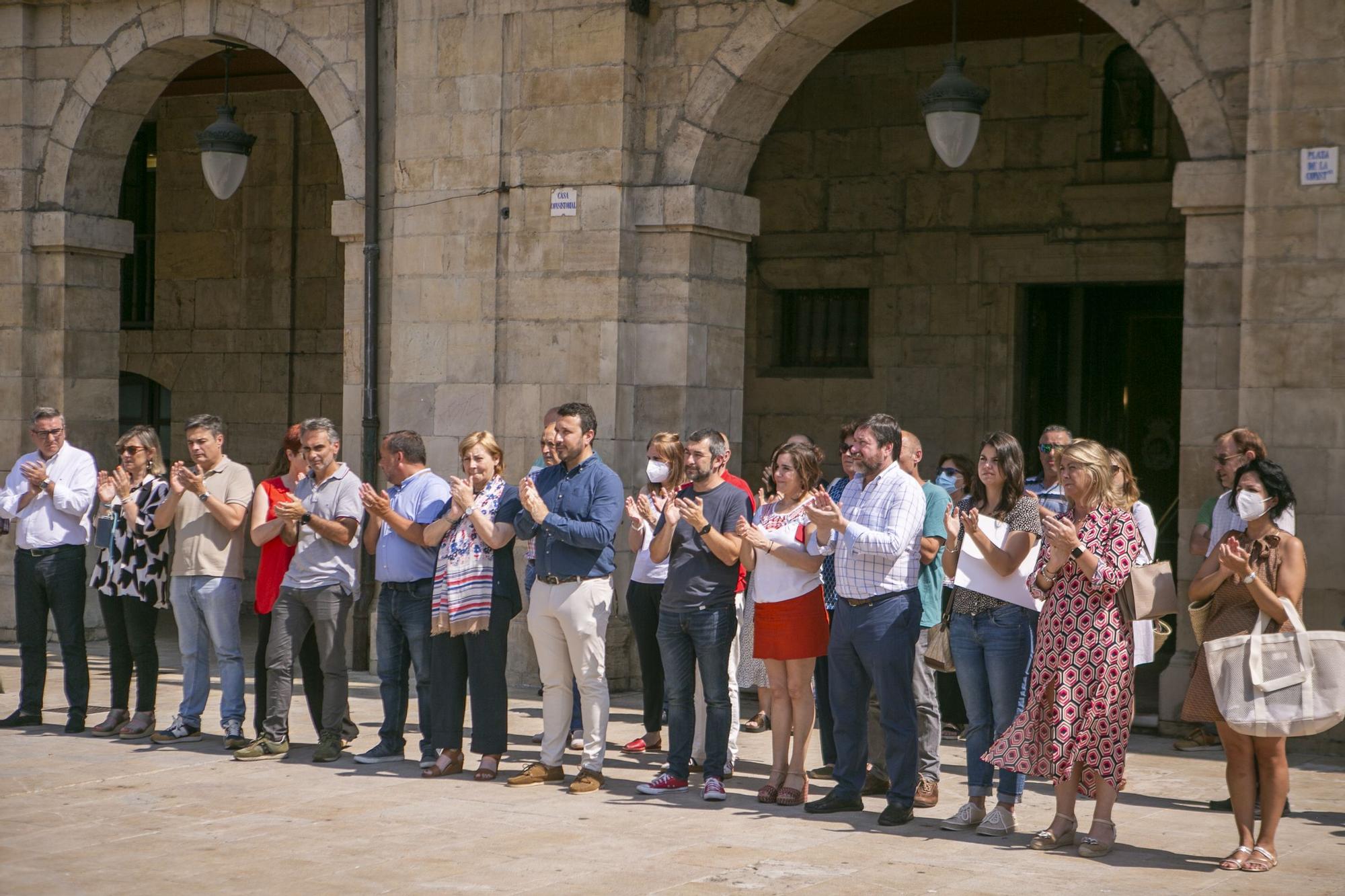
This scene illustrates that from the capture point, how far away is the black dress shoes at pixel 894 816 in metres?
7.42

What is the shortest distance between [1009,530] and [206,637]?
4473 millimetres

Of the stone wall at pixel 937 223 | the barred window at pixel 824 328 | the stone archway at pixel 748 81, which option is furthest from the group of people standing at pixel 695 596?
the barred window at pixel 824 328

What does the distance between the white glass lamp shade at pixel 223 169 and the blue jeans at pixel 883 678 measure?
671 centimetres

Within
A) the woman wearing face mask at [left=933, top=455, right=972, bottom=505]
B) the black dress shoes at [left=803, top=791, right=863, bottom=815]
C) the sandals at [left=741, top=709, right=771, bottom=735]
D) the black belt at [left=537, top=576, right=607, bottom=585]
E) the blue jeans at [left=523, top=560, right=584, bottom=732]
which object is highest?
the woman wearing face mask at [left=933, top=455, right=972, bottom=505]

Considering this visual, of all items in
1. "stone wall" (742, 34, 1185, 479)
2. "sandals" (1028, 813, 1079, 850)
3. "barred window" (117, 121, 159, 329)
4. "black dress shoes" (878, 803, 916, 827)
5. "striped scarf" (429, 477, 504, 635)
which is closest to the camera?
"sandals" (1028, 813, 1079, 850)

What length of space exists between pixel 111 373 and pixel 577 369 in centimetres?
461

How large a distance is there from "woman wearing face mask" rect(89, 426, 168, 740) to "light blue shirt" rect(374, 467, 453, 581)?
142 centimetres

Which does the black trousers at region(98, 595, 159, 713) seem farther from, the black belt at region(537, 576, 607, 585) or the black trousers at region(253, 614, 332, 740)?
the black belt at region(537, 576, 607, 585)

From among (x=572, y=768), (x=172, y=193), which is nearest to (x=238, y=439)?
(x=172, y=193)

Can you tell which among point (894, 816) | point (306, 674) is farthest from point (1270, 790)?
point (306, 674)

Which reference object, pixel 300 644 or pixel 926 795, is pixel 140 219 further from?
pixel 926 795

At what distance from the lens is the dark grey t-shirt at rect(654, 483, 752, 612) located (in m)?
7.96

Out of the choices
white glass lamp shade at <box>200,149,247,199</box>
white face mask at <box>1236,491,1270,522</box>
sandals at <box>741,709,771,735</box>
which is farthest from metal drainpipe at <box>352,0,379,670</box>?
white face mask at <box>1236,491,1270,522</box>

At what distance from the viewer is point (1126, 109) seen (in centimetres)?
1343
